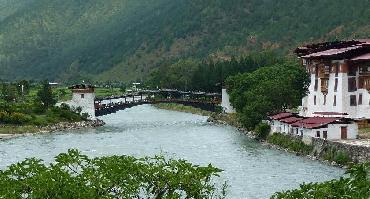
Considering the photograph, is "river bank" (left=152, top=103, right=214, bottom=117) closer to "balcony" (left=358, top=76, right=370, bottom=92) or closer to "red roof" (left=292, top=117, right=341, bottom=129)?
"balcony" (left=358, top=76, right=370, bottom=92)

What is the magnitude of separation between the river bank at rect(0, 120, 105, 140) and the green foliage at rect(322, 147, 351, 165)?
146ft

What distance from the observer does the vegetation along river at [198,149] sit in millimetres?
54906

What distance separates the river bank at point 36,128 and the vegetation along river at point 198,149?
323 cm

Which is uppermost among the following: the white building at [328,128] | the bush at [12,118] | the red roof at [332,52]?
the red roof at [332,52]

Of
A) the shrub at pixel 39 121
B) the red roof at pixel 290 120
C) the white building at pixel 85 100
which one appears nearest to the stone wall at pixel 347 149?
the red roof at pixel 290 120

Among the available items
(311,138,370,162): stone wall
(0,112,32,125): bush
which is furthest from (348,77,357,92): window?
(0,112,32,125): bush

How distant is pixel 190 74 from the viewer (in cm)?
18225

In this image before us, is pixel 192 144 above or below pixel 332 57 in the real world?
below

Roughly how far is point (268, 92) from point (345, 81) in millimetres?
13919

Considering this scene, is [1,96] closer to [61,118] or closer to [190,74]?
[61,118]

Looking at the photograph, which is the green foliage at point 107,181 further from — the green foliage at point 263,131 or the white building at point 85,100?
the white building at point 85,100

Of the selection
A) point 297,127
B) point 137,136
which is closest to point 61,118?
point 137,136

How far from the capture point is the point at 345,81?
8700 cm

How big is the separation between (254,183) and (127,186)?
29.4 meters
